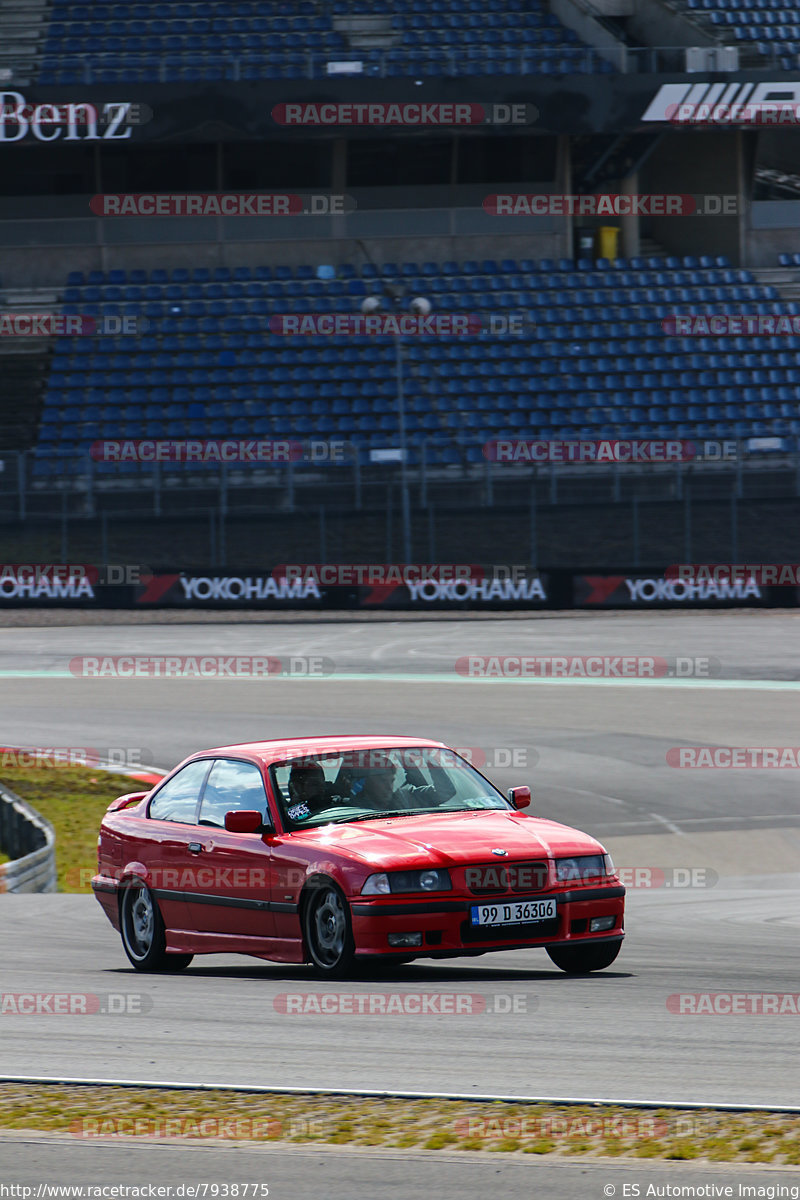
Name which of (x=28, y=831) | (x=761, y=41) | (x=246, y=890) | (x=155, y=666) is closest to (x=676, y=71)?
(x=761, y=41)

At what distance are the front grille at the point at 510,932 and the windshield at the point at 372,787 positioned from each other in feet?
2.99

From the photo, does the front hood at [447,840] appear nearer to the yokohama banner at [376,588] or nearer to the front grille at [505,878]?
the front grille at [505,878]

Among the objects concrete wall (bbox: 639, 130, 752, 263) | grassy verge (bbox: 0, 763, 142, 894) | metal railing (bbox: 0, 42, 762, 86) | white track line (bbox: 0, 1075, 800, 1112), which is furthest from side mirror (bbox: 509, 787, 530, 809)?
concrete wall (bbox: 639, 130, 752, 263)

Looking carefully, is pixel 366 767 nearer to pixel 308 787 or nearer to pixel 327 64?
pixel 308 787

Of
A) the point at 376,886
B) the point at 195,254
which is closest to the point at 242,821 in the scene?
the point at 376,886

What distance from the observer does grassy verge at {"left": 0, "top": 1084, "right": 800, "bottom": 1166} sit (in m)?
4.39

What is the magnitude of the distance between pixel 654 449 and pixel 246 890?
1091 inches

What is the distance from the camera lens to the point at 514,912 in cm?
Answer: 717

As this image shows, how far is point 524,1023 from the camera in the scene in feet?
20.2

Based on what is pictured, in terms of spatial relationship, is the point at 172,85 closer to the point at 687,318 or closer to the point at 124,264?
the point at 124,264

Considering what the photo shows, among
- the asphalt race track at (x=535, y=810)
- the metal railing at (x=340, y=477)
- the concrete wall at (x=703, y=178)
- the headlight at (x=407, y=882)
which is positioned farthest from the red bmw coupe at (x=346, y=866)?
the concrete wall at (x=703, y=178)

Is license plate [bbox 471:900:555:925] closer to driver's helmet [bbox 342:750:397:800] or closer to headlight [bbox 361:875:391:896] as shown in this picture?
headlight [bbox 361:875:391:896]

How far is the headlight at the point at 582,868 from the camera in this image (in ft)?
24.1

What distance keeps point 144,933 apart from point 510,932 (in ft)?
7.51
